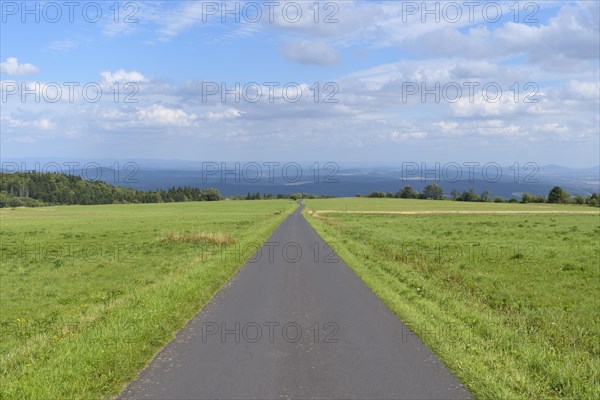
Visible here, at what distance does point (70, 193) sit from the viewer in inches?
6437

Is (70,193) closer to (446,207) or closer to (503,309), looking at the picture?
(446,207)

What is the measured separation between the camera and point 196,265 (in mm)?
19094

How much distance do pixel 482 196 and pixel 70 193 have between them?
138598mm

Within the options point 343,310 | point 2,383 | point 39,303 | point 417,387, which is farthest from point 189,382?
point 39,303

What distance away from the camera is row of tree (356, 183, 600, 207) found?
140875mm

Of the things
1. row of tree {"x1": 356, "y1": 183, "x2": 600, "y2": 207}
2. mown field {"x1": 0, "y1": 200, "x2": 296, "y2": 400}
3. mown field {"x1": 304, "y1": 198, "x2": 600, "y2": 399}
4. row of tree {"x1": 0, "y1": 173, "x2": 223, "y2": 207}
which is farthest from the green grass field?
mown field {"x1": 0, "y1": 200, "x2": 296, "y2": 400}

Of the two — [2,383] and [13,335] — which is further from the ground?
[2,383]

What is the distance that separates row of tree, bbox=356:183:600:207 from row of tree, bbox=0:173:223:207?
71.8 m

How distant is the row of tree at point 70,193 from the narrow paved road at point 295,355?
15631cm

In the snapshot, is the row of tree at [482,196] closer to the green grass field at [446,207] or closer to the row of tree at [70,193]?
the green grass field at [446,207]

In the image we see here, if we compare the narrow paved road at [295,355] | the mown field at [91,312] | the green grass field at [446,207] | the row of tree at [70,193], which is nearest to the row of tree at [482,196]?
the green grass field at [446,207]

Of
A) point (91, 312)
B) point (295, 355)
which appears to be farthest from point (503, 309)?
point (91, 312)

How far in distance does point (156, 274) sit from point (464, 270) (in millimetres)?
11936

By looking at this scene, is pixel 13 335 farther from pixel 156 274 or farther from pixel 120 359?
pixel 156 274
